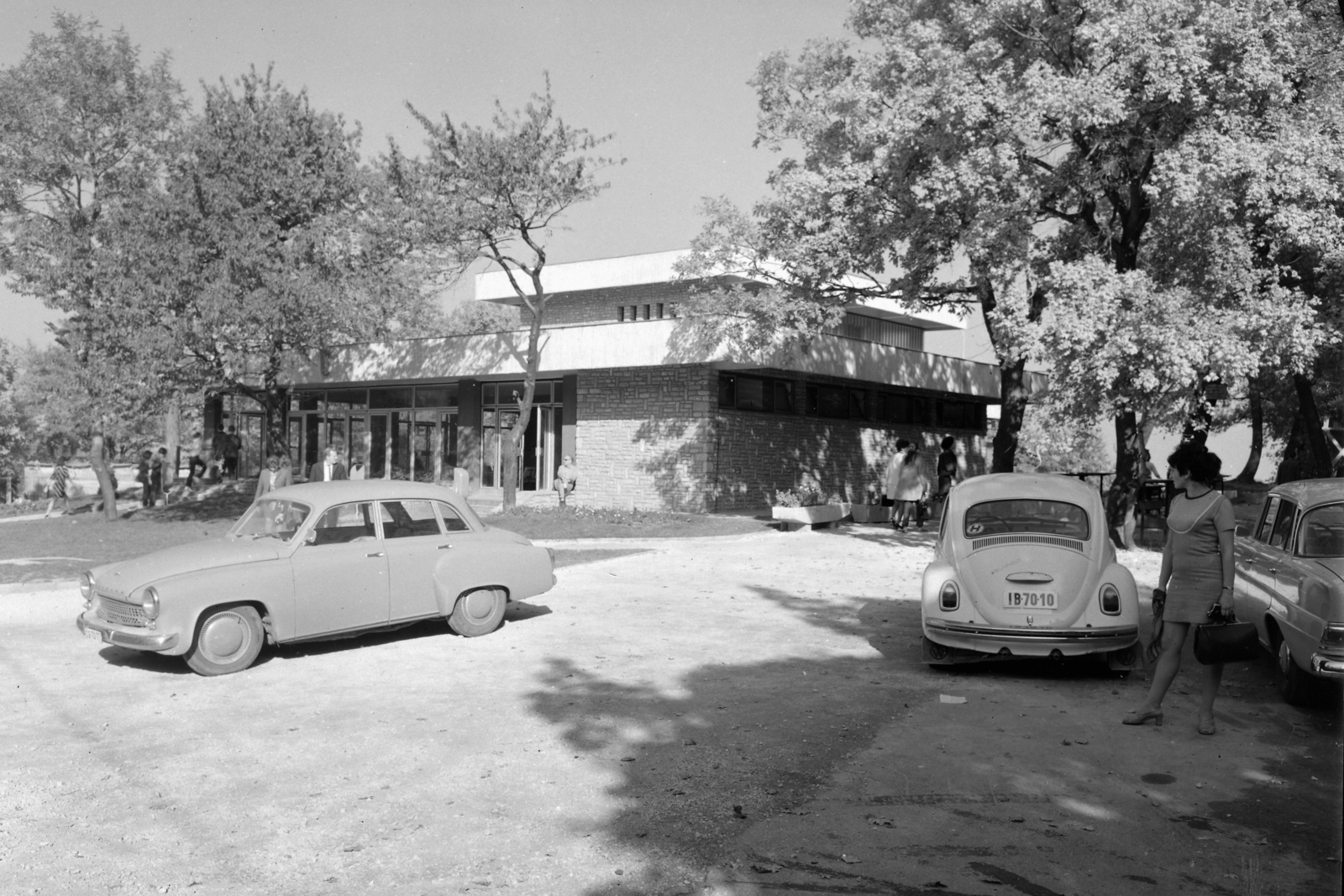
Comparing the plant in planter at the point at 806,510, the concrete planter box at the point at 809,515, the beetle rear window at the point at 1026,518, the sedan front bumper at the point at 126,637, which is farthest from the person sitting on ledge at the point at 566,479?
the beetle rear window at the point at 1026,518

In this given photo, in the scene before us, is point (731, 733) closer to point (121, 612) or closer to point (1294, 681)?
point (1294, 681)

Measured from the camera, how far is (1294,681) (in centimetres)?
766

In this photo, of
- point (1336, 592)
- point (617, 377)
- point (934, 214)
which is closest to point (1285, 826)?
point (1336, 592)

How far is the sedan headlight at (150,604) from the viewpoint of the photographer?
8.59 metres

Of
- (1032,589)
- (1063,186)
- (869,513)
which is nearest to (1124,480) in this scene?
(1063,186)

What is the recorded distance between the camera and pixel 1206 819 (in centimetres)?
536

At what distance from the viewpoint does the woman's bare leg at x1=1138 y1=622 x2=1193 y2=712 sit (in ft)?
23.0

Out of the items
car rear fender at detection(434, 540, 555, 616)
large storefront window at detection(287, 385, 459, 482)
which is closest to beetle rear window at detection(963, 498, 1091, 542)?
car rear fender at detection(434, 540, 555, 616)

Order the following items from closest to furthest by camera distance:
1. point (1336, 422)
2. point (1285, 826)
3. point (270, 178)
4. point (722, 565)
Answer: point (1285, 826) < point (722, 565) < point (270, 178) < point (1336, 422)

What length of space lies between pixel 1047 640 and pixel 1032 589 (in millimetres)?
411

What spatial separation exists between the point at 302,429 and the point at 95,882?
32.8 metres

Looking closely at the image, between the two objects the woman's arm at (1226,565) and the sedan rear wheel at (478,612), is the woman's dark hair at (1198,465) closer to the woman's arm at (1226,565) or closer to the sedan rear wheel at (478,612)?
the woman's arm at (1226,565)

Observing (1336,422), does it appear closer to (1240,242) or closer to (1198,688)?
(1240,242)

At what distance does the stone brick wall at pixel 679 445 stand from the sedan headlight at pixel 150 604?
1885 centimetres
